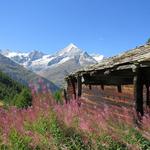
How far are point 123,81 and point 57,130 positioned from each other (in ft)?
19.0

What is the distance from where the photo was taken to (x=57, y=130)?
885 centimetres

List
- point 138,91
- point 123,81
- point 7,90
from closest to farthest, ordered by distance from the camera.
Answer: point 138,91, point 123,81, point 7,90

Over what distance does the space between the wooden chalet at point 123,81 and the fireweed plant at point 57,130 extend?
2.01 meters

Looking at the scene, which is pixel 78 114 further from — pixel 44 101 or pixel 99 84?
pixel 99 84

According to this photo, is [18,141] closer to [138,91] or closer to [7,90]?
[138,91]

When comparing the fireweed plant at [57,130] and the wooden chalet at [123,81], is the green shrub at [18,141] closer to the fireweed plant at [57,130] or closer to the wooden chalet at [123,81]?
the fireweed plant at [57,130]

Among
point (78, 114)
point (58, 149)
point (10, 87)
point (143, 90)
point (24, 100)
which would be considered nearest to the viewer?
point (58, 149)

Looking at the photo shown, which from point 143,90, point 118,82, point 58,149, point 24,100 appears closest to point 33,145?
point 58,149

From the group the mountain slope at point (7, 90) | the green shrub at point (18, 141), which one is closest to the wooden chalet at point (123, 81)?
the green shrub at point (18, 141)

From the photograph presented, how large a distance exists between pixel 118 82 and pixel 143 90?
239 cm

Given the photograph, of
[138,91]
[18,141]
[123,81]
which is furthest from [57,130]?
[123,81]

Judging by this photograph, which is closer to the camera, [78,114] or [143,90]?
[78,114]

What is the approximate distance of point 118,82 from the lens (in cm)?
1459

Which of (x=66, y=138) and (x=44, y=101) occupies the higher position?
(x=44, y=101)
